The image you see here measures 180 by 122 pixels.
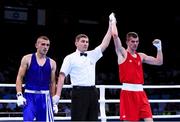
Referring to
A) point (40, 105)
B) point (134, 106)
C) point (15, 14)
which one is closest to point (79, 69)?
point (40, 105)

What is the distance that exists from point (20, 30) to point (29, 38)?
450mm

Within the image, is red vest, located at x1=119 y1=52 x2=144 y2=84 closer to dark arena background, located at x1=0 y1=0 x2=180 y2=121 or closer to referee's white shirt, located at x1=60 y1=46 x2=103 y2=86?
referee's white shirt, located at x1=60 y1=46 x2=103 y2=86

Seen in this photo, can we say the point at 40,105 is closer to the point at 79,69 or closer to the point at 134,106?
the point at 79,69

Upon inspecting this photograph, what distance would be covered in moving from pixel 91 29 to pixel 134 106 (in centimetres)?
986

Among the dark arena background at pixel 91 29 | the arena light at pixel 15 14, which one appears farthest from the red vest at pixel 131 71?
the arena light at pixel 15 14

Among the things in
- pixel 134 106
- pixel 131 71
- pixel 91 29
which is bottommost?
pixel 134 106

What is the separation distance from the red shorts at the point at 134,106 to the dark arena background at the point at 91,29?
711 centimetres

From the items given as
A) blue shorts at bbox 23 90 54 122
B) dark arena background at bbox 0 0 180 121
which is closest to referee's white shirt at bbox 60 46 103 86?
blue shorts at bbox 23 90 54 122

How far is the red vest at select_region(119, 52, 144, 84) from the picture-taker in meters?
5.38

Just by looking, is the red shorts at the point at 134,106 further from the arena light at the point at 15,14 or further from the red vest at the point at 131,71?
the arena light at the point at 15,14

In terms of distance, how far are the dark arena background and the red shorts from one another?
711 cm

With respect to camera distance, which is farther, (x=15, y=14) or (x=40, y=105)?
(x=15, y=14)

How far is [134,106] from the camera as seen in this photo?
5336 millimetres

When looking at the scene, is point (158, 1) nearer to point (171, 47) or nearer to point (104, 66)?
point (171, 47)
